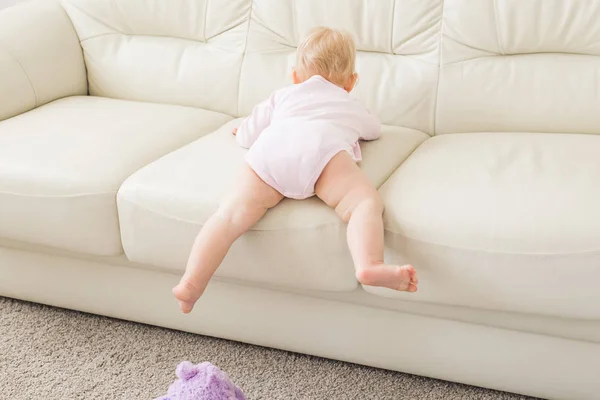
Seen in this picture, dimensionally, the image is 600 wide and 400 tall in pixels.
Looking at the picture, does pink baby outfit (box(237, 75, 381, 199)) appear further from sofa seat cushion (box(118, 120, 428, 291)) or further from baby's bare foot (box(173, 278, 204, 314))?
baby's bare foot (box(173, 278, 204, 314))

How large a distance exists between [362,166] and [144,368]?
71cm

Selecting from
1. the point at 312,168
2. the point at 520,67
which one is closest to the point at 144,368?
the point at 312,168

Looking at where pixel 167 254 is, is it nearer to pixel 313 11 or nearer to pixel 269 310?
pixel 269 310

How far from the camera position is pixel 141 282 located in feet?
6.43

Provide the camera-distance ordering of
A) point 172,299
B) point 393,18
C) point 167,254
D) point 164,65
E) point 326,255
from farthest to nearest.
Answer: point 164,65 < point 393,18 < point 172,299 < point 167,254 < point 326,255

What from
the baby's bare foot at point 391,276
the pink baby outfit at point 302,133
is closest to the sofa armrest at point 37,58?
the pink baby outfit at point 302,133

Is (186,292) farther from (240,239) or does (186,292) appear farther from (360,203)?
(360,203)

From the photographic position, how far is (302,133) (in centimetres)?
176

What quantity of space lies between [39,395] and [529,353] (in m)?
1.10

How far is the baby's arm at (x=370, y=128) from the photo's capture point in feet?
6.41

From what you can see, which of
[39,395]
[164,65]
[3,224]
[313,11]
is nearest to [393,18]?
[313,11]

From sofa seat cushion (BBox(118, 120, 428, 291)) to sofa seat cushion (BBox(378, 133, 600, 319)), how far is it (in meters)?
0.12

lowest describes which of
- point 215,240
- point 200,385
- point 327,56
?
point 200,385

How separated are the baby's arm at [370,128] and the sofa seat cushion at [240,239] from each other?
44mm
